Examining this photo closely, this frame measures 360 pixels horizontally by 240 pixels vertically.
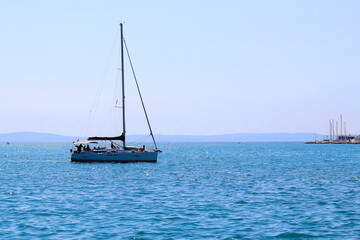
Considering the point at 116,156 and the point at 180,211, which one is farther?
the point at 116,156

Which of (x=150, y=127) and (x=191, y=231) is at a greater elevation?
(x=150, y=127)

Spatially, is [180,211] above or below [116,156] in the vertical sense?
below

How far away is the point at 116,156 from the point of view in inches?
2490

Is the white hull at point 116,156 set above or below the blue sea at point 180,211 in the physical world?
above

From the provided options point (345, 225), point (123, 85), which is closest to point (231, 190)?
point (345, 225)

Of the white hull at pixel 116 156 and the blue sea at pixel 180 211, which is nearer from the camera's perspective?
the blue sea at pixel 180 211

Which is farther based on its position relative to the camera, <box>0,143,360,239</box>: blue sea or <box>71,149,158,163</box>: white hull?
<box>71,149,158,163</box>: white hull

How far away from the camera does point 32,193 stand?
3200 cm

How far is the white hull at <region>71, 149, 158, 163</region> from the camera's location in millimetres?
63125

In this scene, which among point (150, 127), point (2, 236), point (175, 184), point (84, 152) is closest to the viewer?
point (2, 236)

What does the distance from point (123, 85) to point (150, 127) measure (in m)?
8.63

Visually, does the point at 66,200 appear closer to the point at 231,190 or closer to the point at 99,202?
the point at 99,202

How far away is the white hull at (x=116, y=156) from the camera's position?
6312cm

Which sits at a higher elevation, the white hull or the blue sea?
the white hull
